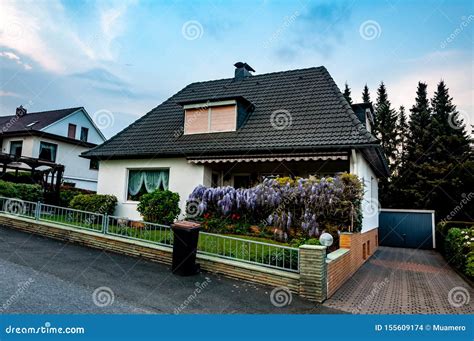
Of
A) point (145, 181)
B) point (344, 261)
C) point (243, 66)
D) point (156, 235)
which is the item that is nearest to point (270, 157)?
point (344, 261)

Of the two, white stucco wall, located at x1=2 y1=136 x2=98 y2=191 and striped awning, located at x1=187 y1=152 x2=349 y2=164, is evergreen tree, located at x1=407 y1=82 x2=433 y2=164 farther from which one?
white stucco wall, located at x1=2 y1=136 x2=98 y2=191

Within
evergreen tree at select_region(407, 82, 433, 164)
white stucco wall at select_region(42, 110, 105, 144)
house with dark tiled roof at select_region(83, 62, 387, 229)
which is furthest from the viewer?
evergreen tree at select_region(407, 82, 433, 164)

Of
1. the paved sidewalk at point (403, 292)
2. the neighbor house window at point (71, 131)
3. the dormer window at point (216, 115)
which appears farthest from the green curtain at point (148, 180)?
the neighbor house window at point (71, 131)

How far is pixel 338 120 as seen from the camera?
12883mm

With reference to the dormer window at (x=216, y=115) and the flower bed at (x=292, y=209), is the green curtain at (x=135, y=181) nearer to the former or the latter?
the dormer window at (x=216, y=115)

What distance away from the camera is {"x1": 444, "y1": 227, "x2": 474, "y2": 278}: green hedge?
9.24 meters

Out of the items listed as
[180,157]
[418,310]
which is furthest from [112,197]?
[418,310]

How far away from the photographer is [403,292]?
7965 millimetres

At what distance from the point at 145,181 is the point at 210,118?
4.38 m

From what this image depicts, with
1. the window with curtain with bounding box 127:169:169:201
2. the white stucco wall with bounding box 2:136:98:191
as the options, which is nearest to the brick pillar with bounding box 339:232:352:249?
the window with curtain with bounding box 127:169:169:201

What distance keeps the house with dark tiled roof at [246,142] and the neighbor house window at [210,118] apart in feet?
0.15

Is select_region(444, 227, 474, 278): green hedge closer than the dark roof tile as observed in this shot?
Yes

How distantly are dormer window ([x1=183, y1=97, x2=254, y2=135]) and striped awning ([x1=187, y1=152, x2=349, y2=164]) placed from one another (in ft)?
6.45

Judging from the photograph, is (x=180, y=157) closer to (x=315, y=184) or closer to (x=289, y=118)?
(x=289, y=118)
